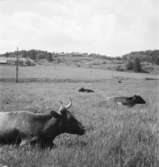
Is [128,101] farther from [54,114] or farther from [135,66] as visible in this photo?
[135,66]

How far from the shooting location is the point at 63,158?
4.96 meters

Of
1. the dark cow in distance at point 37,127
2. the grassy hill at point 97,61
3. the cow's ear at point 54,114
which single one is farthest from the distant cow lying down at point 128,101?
the grassy hill at point 97,61

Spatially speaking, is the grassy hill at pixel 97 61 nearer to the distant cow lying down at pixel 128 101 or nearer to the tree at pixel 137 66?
the tree at pixel 137 66

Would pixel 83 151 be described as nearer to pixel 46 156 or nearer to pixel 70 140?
pixel 46 156

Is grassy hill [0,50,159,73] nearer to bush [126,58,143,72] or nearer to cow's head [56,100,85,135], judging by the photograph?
bush [126,58,143,72]

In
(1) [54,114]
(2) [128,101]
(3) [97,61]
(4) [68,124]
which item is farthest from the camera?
(3) [97,61]

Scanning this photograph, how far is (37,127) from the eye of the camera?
20.8ft

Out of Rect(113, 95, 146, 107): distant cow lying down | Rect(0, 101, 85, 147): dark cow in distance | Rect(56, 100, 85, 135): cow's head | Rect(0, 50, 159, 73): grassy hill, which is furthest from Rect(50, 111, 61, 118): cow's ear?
Rect(0, 50, 159, 73): grassy hill

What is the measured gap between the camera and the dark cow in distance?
6.26 m

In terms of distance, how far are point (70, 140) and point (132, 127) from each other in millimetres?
2161

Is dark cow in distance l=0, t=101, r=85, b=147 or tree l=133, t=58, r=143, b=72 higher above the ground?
tree l=133, t=58, r=143, b=72

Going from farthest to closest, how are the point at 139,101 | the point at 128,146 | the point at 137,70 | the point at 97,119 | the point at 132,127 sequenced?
1. the point at 137,70
2. the point at 139,101
3. the point at 97,119
4. the point at 132,127
5. the point at 128,146

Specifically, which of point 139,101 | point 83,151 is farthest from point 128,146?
point 139,101

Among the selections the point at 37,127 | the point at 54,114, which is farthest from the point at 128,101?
the point at 37,127
